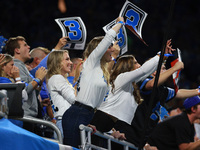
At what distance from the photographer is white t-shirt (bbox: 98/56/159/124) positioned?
11.4 ft

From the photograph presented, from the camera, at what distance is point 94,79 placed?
10.5 ft

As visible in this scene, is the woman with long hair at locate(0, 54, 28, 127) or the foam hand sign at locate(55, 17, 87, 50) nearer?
the woman with long hair at locate(0, 54, 28, 127)

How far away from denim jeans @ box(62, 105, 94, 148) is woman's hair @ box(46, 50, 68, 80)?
0.66m

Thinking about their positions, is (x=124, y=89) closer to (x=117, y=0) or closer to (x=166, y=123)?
(x=166, y=123)

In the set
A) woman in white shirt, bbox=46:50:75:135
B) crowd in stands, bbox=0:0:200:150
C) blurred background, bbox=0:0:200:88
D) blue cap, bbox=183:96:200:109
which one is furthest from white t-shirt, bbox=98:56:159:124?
blurred background, bbox=0:0:200:88

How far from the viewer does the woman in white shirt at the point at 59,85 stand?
11.7ft

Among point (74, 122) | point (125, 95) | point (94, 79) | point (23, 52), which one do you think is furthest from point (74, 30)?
A: point (74, 122)

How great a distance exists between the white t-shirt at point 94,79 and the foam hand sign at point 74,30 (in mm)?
995

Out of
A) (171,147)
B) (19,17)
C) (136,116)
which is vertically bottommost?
(171,147)

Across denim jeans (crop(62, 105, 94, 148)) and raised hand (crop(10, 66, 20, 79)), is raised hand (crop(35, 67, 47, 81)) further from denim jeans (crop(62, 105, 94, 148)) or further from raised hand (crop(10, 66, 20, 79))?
denim jeans (crop(62, 105, 94, 148))

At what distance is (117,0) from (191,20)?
218 centimetres

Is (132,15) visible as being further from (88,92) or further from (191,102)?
(191,102)

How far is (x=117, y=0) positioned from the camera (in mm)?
12688

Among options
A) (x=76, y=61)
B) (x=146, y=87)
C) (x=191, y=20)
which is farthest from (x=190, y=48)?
(x=146, y=87)
